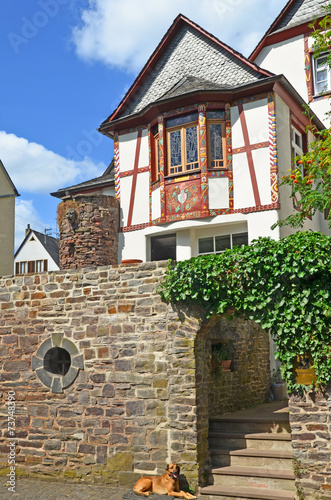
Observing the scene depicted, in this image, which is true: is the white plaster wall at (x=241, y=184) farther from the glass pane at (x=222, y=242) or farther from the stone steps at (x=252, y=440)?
the stone steps at (x=252, y=440)

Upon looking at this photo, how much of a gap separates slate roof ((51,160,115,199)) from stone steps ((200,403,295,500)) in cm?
859

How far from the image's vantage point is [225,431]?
28.3 feet

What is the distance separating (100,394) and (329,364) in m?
3.70

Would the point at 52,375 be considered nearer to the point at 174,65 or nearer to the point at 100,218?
the point at 100,218

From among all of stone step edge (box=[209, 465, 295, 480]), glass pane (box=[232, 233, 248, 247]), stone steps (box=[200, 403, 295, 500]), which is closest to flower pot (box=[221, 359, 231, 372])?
stone steps (box=[200, 403, 295, 500])

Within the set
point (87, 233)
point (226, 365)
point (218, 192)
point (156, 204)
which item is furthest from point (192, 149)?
point (226, 365)

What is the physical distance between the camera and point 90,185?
51.6ft

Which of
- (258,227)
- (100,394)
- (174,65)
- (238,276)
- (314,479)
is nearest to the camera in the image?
(314,479)

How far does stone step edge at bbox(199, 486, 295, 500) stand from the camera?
23.1 feet

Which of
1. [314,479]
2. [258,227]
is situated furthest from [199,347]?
[258,227]

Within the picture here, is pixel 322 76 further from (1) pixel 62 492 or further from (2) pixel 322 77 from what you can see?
(1) pixel 62 492

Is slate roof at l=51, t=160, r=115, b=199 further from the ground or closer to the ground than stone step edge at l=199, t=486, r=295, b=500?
further from the ground

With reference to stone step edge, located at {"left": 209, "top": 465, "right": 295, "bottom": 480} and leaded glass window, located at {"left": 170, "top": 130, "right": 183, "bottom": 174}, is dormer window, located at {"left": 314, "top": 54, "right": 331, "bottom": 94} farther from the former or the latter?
stone step edge, located at {"left": 209, "top": 465, "right": 295, "bottom": 480}

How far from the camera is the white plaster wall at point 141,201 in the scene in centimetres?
1341
